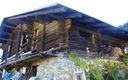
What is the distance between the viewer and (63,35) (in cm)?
789

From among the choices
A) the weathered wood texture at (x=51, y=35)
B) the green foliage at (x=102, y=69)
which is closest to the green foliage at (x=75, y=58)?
the green foliage at (x=102, y=69)

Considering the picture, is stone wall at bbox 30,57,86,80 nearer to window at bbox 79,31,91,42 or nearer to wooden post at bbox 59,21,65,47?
wooden post at bbox 59,21,65,47

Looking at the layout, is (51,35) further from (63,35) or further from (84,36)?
(84,36)

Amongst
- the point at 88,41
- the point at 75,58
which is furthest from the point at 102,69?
the point at 75,58

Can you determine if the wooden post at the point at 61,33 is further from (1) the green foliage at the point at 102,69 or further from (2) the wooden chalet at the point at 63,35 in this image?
(1) the green foliage at the point at 102,69

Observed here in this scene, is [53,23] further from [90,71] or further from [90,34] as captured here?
[90,71]

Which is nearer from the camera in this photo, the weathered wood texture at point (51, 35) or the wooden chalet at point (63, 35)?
the wooden chalet at point (63, 35)

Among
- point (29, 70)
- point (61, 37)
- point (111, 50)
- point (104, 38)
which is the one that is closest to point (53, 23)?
point (61, 37)

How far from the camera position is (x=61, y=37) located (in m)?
7.75

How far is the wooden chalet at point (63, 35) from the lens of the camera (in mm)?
7517

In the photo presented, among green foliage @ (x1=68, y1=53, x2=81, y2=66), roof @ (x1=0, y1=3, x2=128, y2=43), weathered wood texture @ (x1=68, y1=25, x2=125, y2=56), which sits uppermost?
roof @ (x1=0, y1=3, x2=128, y2=43)

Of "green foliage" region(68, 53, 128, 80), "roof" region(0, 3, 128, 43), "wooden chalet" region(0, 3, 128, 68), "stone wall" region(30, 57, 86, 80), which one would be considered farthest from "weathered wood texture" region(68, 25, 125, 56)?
"stone wall" region(30, 57, 86, 80)

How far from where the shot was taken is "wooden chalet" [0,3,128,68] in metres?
7.52

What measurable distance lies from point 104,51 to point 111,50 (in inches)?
30.5
